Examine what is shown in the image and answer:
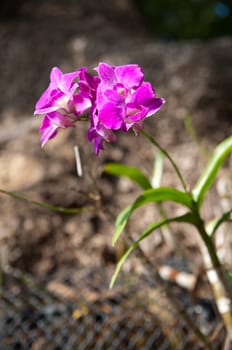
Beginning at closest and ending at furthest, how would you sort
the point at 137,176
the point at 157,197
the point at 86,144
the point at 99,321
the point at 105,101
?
the point at 105,101 < the point at 157,197 < the point at 137,176 < the point at 99,321 < the point at 86,144

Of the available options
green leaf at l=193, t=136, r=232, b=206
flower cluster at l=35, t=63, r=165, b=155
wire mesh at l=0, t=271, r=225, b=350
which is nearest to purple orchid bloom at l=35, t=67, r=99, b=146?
flower cluster at l=35, t=63, r=165, b=155

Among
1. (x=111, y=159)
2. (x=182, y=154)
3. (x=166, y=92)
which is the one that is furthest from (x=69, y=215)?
(x=166, y=92)

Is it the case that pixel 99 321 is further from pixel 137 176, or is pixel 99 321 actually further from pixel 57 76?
pixel 57 76

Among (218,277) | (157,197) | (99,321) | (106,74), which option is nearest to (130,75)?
(106,74)

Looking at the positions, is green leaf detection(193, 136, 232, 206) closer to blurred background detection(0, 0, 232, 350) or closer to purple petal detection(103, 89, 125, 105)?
blurred background detection(0, 0, 232, 350)

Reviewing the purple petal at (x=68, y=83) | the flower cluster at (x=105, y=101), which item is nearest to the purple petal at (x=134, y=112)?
the flower cluster at (x=105, y=101)

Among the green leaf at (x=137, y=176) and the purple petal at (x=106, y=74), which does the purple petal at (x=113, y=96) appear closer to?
the purple petal at (x=106, y=74)

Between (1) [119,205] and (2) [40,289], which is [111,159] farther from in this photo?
(2) [40,289]
